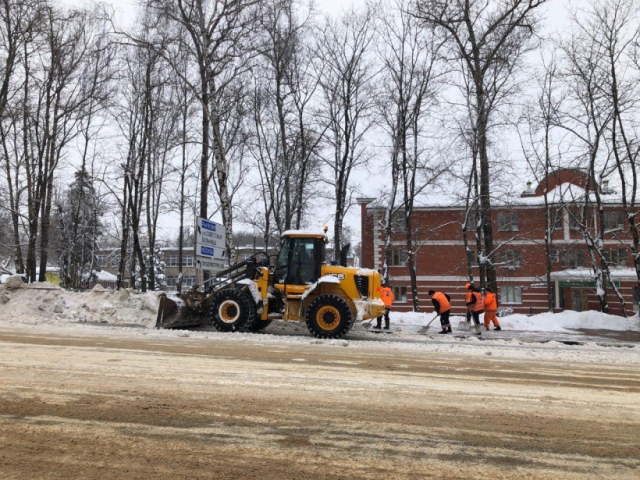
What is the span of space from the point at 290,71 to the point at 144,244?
1552 inches

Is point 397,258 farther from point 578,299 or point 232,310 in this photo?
point 232,310

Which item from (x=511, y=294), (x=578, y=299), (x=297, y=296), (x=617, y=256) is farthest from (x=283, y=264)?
(x=578, y=299)

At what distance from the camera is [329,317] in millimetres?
13031

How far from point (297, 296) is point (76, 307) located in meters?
7.81

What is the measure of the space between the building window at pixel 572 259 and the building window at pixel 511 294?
4695mm

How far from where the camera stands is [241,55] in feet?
63.9

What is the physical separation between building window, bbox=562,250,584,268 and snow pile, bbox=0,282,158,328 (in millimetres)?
37095

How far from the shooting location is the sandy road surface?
11.2ft

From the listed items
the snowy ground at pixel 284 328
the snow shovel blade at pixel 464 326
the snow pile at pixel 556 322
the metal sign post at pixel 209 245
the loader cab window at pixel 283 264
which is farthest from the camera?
the snow pile at pixel 556 322

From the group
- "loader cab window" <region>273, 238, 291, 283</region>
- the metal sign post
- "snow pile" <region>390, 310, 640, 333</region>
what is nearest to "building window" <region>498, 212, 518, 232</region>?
"snow pile" <region>390, 310, 640, 333</region>

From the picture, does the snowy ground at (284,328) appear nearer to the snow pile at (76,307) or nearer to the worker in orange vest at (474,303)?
the snow pile at (76,307)

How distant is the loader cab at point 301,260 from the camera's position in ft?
45.0

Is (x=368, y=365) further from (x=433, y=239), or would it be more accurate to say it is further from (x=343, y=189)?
(x=433, y=239)

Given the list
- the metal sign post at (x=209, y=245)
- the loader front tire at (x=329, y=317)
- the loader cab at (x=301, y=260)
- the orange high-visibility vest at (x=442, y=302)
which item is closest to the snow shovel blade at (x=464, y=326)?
the orange high-visibility vest at (x=442, y=302)
